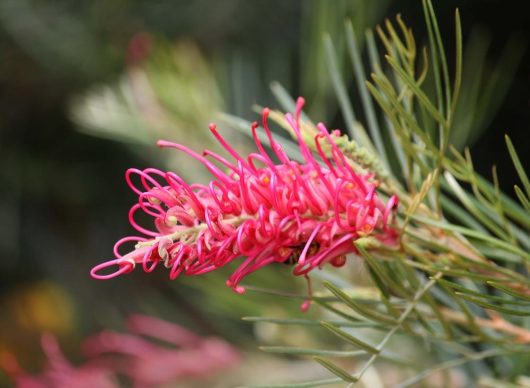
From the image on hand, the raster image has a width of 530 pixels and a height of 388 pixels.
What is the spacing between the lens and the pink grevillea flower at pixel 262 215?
0.25m

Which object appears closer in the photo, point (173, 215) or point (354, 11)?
point (173, 215)

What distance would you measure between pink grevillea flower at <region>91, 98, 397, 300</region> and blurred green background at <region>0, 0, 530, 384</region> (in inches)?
6.3

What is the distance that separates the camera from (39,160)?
805mm

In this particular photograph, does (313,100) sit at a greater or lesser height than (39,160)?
lesser

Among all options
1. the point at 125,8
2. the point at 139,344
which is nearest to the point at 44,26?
the point at 125,8

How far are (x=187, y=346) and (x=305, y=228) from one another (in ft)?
1.11

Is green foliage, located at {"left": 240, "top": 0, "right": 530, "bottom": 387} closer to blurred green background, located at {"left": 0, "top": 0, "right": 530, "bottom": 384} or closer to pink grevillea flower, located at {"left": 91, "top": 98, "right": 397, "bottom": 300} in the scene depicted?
pink grevillea flower, located at {"left": 91, "top": 98, "right": 397, "bottom": 300}

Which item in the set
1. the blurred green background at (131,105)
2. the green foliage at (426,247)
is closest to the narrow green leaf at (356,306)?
the green foliage at (426,247)

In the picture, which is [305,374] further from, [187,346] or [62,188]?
[62,188]

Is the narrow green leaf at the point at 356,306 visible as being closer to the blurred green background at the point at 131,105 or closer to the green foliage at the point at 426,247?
the green foliage at the point at 426,247

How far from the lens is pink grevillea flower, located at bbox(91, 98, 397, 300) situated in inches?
9.8

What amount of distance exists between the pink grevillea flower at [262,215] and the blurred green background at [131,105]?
0.52ft

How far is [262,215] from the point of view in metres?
0.25

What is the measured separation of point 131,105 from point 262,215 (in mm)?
331
